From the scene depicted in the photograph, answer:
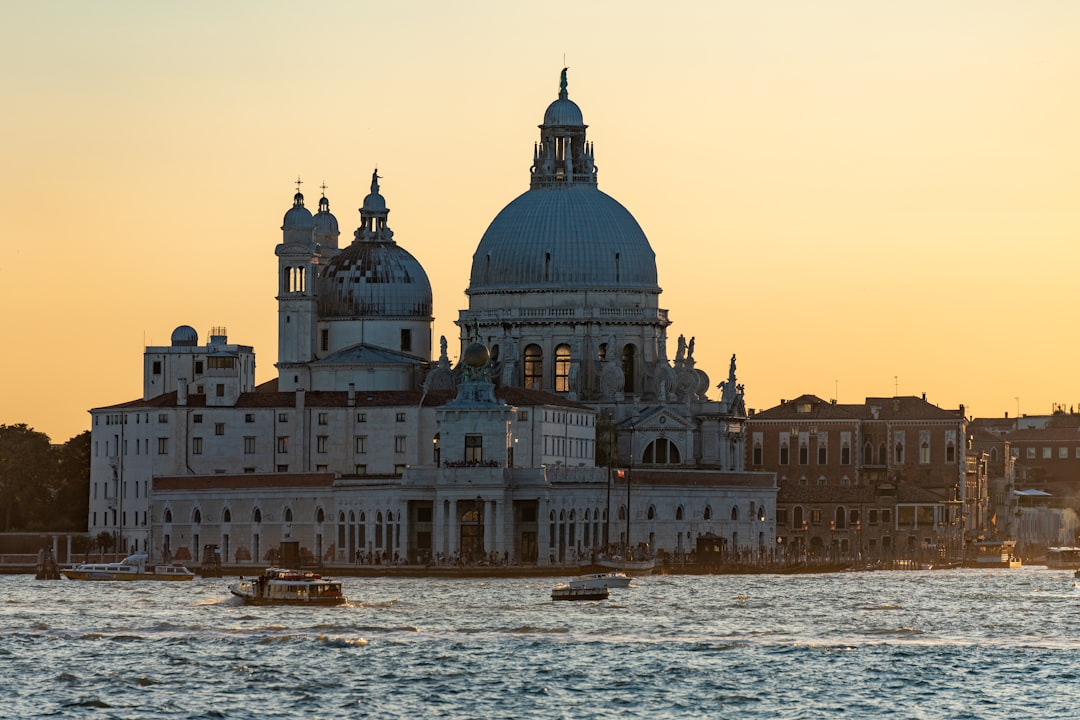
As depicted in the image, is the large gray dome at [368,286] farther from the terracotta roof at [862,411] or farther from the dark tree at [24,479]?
the terracotta roof at [862,411]

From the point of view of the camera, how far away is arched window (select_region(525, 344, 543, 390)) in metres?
164

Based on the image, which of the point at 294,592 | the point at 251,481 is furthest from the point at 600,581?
the point at 251,481

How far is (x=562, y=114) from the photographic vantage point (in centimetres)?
16612

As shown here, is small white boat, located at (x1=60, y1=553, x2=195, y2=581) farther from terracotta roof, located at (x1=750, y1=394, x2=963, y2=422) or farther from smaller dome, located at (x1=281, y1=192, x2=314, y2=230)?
terracotta roof, located at (x1=750, y1=394, x2=963, y2=422)

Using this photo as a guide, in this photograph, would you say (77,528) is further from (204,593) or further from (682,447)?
(204,593)

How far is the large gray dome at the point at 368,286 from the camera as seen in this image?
16238cm

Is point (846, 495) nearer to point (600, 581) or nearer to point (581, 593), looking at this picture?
point (600, 581)

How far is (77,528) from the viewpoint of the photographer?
157625 millimetres

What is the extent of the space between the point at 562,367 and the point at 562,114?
13.6 m

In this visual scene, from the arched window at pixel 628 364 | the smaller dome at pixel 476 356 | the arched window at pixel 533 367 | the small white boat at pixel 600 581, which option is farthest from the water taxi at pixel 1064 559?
the small white boat at pixel 600 581

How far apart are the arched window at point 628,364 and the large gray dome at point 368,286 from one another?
11091 mm

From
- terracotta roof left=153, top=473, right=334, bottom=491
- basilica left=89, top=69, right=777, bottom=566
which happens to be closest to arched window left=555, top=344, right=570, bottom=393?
basilica left=89, top=69, right=777, bottom=566

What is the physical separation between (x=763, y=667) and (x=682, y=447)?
251 feet

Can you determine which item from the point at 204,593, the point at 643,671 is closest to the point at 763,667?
the point at 643,671
